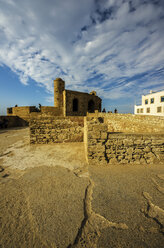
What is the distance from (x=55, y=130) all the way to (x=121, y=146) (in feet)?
13.6

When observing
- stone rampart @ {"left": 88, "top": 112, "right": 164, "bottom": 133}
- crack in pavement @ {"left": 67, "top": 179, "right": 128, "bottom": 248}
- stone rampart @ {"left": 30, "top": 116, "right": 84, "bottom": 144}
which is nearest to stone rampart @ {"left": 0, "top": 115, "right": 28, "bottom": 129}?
stone rampart @ {"left": 30, "top": 116, "right": 84, "bottom": 144}

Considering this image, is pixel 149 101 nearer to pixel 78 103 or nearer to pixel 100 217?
pixel 78 103

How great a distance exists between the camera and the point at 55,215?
161 centimetres

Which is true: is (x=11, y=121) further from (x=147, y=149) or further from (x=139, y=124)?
(x=139, y=124)

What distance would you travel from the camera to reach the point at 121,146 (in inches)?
131

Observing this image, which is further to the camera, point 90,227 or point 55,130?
point 55,130

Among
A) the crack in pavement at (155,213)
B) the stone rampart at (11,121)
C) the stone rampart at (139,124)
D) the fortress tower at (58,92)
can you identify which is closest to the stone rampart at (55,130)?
the crack in pavement at (155,213)

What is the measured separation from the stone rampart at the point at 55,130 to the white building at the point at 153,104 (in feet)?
91.0

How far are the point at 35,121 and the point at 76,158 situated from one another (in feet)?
12.3

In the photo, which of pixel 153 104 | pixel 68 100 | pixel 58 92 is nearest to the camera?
pixel 68 100

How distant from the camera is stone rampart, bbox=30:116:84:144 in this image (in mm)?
5867

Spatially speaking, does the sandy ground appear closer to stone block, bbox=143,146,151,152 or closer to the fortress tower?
stone block, bbox=143,146,151,152

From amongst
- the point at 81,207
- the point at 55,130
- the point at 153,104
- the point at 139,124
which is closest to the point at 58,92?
the point at 55,130

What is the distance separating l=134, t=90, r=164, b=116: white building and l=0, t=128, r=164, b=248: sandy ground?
93.6 feet
